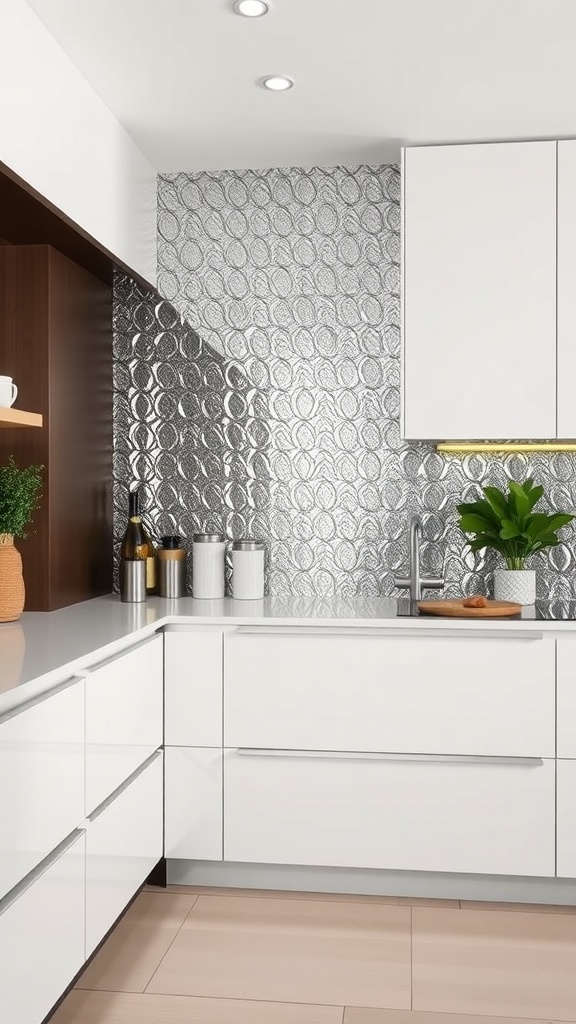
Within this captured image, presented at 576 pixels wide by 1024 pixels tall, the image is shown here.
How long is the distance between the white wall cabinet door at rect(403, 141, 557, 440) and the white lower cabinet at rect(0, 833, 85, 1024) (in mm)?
1771

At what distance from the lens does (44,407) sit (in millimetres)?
3035

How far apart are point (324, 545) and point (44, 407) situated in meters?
1.13

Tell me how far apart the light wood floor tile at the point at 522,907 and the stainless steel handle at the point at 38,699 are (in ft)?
4.99

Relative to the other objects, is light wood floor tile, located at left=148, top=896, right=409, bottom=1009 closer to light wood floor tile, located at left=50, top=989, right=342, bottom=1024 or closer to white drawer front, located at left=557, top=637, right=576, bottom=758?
light wood floor tile, located at left=50, top=989, right=342, bottom=1024

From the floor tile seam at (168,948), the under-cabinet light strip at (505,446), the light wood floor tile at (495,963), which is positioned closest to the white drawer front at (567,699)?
the light wood floor tile at (495,963)

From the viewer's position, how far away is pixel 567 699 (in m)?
2.84

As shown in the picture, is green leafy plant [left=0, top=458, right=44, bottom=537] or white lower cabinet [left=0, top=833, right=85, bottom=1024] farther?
green leafy plant [left=0, top=458, right=44, bottom=537]

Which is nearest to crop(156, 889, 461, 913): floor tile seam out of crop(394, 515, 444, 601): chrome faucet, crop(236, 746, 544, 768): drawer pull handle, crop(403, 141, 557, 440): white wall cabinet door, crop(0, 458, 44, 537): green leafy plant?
crop(236, 746, 544, 768): drawer pull handle

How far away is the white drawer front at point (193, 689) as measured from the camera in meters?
2.97

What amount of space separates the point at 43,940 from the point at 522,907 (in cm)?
160

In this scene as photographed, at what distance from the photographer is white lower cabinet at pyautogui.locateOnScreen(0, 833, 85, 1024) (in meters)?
1.78

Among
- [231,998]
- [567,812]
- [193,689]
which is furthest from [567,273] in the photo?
[231,998]

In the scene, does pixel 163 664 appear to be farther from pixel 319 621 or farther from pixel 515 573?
pixel 515 573

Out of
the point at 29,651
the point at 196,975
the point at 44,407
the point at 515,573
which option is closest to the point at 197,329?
the point at 44,407
